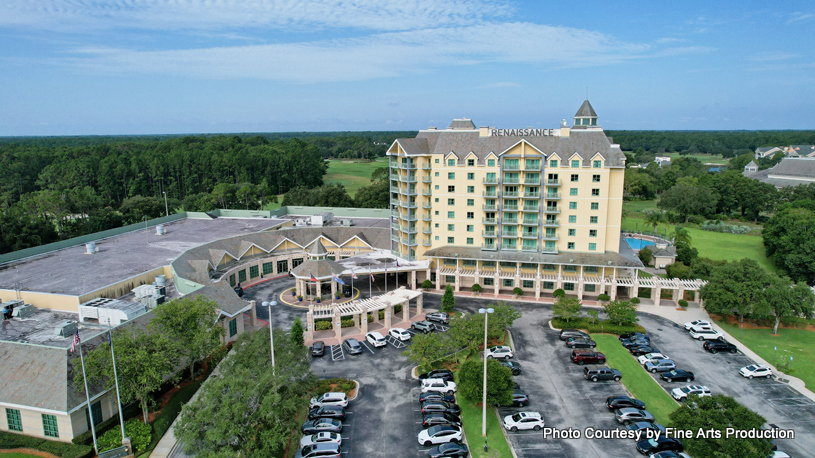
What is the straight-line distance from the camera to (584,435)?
131 ft

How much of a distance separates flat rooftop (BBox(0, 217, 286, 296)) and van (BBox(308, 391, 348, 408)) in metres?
31.5

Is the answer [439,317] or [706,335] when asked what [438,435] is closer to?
[439,317]

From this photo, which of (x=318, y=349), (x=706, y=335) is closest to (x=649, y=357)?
(x=706, y=335)

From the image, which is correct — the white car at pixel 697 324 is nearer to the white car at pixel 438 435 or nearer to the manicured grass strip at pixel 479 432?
the manicured grass strip at pixel 479 432

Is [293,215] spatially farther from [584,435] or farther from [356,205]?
[584,435]

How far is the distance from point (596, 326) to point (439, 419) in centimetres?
2937

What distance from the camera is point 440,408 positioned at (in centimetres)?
4225

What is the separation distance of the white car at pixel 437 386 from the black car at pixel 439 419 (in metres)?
4.19

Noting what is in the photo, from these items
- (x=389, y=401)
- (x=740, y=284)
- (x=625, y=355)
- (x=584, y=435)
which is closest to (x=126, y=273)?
(x=389, y=401)

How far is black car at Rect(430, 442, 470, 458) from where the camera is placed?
3706cm

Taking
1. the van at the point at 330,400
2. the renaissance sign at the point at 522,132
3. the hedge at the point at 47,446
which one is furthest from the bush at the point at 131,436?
the renaissance sign at the point at 522,132

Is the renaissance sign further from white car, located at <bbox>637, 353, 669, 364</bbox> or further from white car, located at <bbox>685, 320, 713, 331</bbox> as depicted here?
white car, located at <bbox>637, 353, 669, 364</bbox>

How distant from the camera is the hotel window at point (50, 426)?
37.9 meters

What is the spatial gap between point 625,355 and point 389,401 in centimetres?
2742
